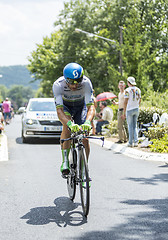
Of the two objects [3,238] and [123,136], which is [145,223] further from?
[123,136]

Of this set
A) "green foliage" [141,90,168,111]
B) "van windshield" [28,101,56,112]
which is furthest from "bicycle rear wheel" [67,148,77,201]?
"green foliage" [141,90,168,111]

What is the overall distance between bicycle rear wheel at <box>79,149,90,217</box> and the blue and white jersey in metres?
0.89

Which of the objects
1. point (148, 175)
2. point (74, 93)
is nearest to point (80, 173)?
point (74, 93)

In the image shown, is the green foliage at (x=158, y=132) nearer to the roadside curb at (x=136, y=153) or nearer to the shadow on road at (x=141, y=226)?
the roadside curb at (x=136, y=153)

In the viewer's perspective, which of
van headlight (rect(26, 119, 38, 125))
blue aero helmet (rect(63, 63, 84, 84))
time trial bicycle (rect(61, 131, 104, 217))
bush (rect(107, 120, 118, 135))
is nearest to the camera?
time trial bicycle (rect(61, 131, 104, 217))

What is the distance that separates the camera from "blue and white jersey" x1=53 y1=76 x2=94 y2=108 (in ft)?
19.4

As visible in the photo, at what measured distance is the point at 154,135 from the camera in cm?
1257

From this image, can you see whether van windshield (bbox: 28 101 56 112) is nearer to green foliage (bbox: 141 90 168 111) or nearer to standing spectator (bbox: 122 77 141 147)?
green foliage (bbox: 141 90 168 111)

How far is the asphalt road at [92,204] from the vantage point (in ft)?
14.7

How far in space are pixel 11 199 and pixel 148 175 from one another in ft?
9.80

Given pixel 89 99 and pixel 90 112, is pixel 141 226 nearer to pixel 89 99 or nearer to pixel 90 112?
pixel 90 112

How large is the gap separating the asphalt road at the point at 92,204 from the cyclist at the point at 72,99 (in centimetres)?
70

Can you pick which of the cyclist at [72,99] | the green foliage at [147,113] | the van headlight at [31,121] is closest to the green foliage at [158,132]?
the green foliage at [147,113]

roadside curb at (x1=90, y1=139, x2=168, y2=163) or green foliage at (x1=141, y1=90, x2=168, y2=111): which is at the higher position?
green foliage at (x1=141, y1=90, x2=168, y2=111)
